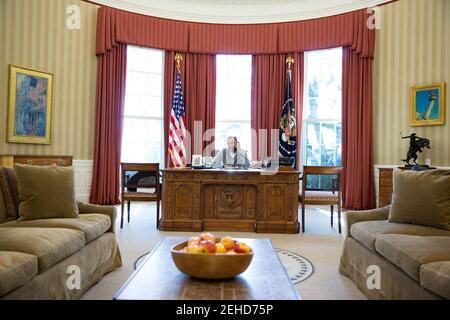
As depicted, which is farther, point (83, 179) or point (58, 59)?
point (83, 179)

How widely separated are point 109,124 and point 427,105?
207 inches

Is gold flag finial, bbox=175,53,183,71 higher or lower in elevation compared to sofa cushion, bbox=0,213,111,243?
higher

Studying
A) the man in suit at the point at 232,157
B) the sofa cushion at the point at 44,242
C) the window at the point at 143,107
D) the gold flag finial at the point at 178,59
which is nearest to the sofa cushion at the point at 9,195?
the sofa cushion at the point at 44,242

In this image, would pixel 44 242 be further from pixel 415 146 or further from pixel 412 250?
pixel 415 146

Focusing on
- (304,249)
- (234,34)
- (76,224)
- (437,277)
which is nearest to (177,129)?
(234,34)

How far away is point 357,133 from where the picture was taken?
6.50 metres

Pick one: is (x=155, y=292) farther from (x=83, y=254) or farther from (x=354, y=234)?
(x=354, y=234)

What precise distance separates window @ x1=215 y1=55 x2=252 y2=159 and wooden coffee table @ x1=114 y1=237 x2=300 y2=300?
5412mm

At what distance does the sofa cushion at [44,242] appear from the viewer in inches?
78.7

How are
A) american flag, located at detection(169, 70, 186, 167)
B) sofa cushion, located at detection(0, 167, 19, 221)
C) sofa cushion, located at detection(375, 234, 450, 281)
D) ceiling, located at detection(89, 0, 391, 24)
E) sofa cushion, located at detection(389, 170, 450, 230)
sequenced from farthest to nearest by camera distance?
ceiling, located at detection(89, 0, 391, 24), american flag, located at detection(169, 70, 186, 167), sofa cushion, located at detection(0, 167, 19, 221), sofa cushion, located at detection(389, 170, 450, 230), sofa cushion, located at detection(375, 234, 450, 281)

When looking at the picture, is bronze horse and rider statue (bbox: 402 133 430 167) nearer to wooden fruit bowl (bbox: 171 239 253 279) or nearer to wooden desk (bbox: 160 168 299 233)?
wooden desk (bbox: 160 168 299 233)

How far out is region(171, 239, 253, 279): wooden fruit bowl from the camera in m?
1.71

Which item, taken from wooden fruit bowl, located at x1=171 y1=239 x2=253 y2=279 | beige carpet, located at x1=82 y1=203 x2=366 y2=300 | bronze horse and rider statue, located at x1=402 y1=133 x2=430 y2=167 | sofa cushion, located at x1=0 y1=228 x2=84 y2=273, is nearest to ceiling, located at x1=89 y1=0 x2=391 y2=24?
bronze horse and rider statue, located at x1=402 y1=133 x2=430 y2=167

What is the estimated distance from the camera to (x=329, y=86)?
6.93m
